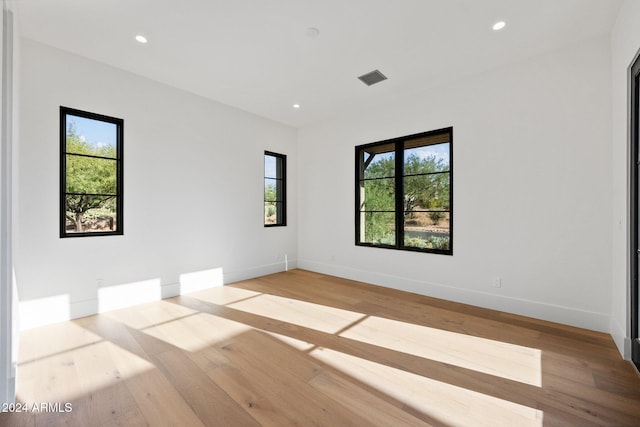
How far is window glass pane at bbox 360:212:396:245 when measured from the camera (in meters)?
4.54

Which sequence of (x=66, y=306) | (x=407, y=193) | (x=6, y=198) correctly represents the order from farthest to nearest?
(x=407, y=193), (x=66, y=306), (x=6, y=198)

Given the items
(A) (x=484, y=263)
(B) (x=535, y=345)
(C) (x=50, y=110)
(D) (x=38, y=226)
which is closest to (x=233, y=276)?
(D) (x=38, y=226)

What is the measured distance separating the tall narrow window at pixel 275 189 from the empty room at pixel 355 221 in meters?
0.68

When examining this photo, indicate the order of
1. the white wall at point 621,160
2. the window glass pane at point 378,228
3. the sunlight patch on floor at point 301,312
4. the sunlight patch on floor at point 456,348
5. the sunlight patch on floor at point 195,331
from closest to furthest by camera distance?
the sunlight patch on floor at point 456,348 → the white wall at point 621,160 → the sunlight patch on floor at point 195,331 → the sunlight patch on floor at point 301,312 → the window glass pane at point 378,228

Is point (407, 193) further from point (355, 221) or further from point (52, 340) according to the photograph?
point (52, 340)

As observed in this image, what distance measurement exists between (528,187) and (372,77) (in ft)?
7.49

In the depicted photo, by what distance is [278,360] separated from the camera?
2295 millimetres

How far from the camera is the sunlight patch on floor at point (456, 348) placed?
2.16m

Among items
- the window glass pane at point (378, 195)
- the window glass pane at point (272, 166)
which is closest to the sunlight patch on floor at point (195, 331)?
the window glass pane at point (378, 195)

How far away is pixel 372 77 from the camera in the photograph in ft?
12.1

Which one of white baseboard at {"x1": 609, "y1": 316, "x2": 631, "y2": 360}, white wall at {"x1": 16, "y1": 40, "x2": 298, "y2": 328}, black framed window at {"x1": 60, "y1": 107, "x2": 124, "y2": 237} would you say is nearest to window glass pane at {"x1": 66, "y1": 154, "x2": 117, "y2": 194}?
black framed window at {"x1": 60, "y1": 107, "x2": 124, "y2": 237}

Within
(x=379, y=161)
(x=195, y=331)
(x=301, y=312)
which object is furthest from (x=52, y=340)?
(x=379, y=161)

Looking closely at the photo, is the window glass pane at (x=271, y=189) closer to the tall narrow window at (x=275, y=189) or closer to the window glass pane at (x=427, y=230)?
the tall narrow window at (x=275, y=189)

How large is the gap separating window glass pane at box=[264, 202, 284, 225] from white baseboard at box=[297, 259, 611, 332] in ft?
4.94
